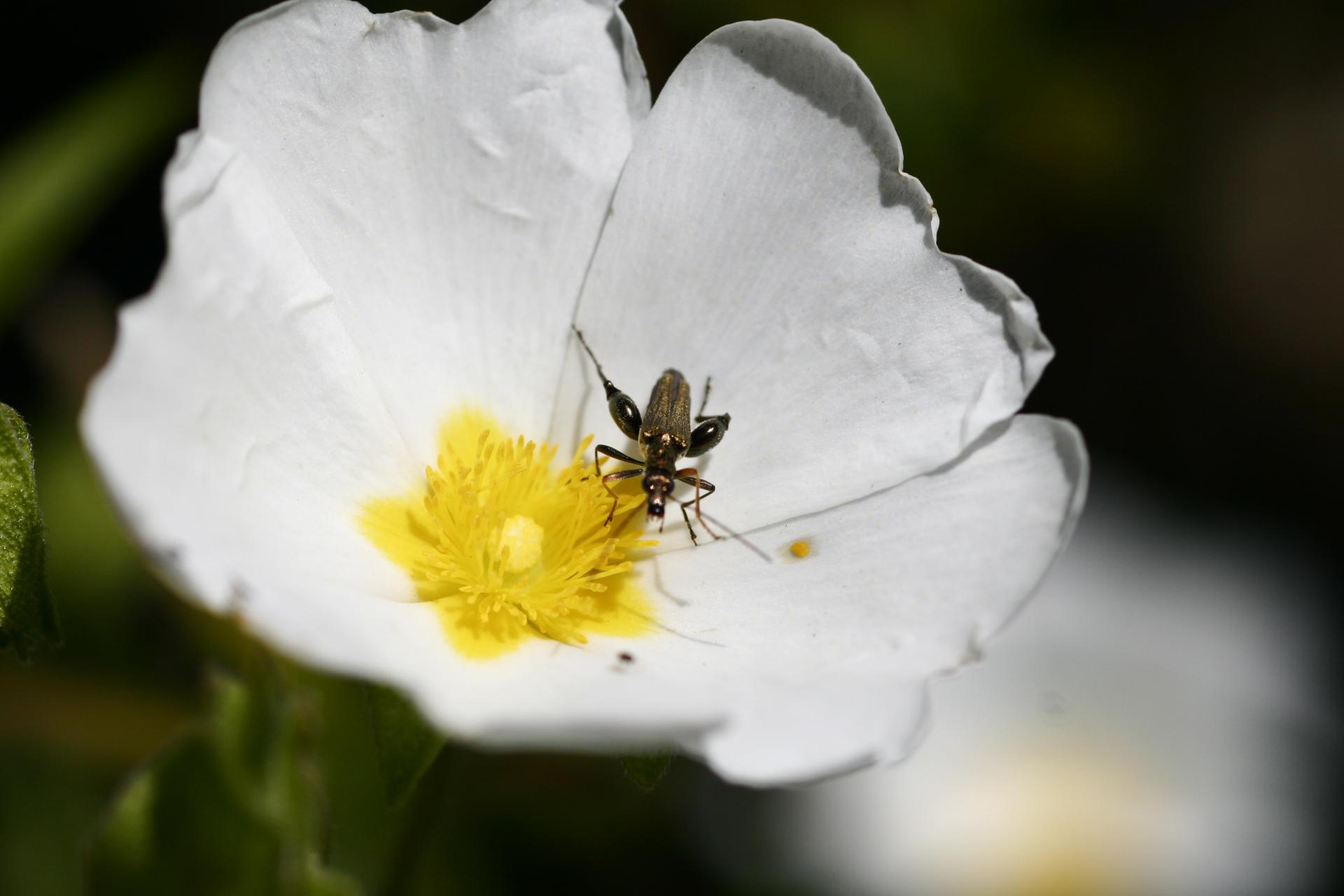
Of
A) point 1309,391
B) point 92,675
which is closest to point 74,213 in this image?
point 92,675

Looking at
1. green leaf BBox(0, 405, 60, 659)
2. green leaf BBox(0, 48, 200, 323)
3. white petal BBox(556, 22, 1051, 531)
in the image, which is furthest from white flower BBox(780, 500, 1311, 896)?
green leaf BBox(0, 48, 200, 323)

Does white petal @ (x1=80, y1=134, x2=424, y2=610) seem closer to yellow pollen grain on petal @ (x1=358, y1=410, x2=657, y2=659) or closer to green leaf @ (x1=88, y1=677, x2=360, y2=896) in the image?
yellow pollen grain on petal @ (x1=358, y1=410, x2=657, y2=659)

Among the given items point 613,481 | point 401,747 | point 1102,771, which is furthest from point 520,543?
point 1102,771

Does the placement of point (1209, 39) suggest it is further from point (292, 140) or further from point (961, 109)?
point (292, 140)

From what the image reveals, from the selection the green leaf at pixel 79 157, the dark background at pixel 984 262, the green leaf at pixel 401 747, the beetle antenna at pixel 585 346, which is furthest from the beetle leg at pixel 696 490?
the green leaf at pixel 79 157

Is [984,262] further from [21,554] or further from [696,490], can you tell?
[21,554]

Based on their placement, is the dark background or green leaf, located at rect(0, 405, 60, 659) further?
the dark background
